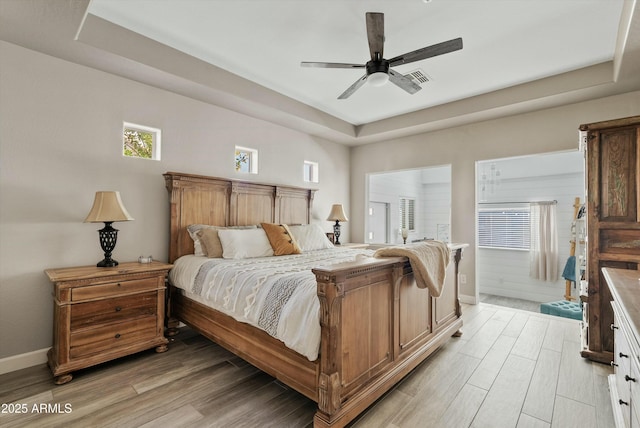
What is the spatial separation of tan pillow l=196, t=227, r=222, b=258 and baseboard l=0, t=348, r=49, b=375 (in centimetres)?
161

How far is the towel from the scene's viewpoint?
5.62m

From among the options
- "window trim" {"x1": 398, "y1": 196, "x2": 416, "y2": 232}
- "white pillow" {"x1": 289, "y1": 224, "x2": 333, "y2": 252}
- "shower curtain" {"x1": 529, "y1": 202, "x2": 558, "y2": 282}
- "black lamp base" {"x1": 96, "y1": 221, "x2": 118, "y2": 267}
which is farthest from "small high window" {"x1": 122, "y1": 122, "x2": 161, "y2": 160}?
"shower curtain" {"x1": 529, "y1": 202, "x2": 558, "y2": 282}

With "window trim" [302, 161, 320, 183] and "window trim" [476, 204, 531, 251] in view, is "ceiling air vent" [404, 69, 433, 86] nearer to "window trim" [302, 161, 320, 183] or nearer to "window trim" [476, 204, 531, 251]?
"window trim" [302, 161, 320, 183]

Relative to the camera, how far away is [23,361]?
8.52 ft

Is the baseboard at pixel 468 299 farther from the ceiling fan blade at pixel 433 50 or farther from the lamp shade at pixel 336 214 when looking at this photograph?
the ceiling fan blade at pixel 433 50

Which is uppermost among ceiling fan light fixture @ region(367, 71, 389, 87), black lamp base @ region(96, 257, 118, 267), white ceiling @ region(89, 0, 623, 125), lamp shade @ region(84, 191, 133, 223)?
white ceiling @ region(89, 0, 623, 125)

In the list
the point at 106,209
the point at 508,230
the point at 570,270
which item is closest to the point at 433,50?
the point at 106,209

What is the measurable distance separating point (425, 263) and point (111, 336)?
2735 mm

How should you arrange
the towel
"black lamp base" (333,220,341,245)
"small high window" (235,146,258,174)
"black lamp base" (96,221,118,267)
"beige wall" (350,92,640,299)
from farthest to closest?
1. the towel
2. "black lamp base" (333,220,341,245)
3. "small high window" (235,146,258,174)
4. "beige wall" (350,92,640,299)
5. "black lamp base" (96,221,118,267)

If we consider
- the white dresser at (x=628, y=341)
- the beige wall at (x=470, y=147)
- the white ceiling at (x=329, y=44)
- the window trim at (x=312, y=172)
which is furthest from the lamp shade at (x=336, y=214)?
the white dresser at (x=628, y=341)

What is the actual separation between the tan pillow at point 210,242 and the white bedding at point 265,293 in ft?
0.39

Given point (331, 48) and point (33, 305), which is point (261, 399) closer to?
point (33, 305)

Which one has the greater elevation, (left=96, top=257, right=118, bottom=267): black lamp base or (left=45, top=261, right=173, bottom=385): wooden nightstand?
(left=96, top=257, right=118, bottom=267): black lamp base

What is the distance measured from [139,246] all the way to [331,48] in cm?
299
